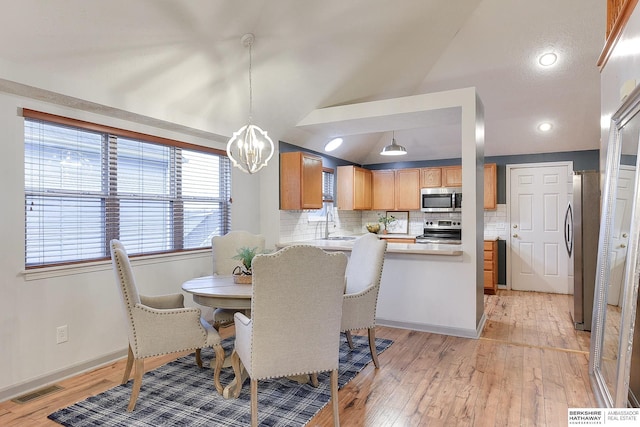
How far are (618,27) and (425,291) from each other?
2658 mm

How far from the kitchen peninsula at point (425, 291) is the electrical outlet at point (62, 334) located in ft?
9.53

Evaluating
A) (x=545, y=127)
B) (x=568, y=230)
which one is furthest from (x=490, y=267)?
(x=545, y=127)

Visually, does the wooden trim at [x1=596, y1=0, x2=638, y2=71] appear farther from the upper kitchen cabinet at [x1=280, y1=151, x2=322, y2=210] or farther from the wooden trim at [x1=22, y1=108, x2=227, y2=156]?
the wooden trim at [x1=22, y1=108, x2=227, y2=156]

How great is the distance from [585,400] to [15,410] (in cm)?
366

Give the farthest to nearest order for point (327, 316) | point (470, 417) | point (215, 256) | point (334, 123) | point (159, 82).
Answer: point (334, 123)
point (215, 256)
point (159, 82)
point (470, 417)
point (327, 316)

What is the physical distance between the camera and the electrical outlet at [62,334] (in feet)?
9.30

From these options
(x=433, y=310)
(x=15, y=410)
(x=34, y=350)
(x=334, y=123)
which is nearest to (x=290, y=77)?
(x=334, y=123)

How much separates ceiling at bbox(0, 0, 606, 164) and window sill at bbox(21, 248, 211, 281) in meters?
1.24

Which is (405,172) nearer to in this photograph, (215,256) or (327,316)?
(215,256)

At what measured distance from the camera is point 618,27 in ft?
7.87

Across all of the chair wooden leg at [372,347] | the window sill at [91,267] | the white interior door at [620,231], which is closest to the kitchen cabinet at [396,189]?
the window sill at [91,267]

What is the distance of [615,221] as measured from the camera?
234cm

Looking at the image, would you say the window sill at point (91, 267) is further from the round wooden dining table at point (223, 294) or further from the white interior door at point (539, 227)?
the white interior door at point (539, 227)

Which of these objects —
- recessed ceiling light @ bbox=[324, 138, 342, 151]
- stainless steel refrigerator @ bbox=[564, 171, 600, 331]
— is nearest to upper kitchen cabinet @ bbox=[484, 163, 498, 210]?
stainless steel refrigerator @ bbox=[564, 171, 600, 331]
